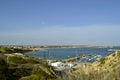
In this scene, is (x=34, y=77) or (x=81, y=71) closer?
(x=81, y=71)

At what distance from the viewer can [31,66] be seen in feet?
52.5

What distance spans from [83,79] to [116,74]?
0.99 m

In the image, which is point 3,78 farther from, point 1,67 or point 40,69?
point 40,69

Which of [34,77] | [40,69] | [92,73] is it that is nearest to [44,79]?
[34,77]

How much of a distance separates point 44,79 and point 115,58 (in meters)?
23.1

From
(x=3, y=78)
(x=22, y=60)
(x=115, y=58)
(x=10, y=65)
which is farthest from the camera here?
(x=115, y=58)

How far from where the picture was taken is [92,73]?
29.0 ft

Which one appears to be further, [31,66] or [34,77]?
[31,66]

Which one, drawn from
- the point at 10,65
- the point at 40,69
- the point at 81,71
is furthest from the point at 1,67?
the point at 81,71

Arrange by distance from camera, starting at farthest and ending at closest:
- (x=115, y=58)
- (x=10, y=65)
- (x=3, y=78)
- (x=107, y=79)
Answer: (x=115, y=58), (x=10, y=65), (x=3, y=78), (x=107, y=79)

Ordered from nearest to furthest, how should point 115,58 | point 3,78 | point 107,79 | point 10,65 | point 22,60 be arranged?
point 107,79 → point 3,78 → point 10,65 → point 22,60 → point 115,58

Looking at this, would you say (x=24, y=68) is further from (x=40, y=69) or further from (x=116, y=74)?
(x=116, y=74)

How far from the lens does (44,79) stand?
13.9 meters

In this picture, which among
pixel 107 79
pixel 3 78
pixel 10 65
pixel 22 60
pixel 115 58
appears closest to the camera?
pixel 107 79
